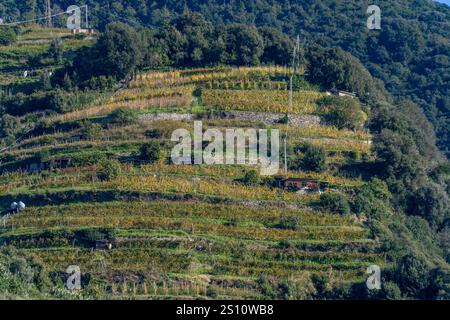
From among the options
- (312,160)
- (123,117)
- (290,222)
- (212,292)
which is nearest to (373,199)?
(312,160)

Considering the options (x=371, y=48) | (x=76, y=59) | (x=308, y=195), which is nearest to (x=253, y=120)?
(x=308, y=195)

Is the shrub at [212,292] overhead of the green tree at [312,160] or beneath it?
beneath

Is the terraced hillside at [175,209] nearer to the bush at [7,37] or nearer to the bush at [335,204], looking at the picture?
the bush at [335,204]

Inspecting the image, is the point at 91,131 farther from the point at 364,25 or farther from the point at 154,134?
the point at 364,25

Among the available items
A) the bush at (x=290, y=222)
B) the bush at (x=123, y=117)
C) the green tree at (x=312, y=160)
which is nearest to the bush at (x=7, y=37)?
the bush at (x=123, y=117)

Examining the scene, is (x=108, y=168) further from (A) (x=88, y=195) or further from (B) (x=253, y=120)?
(B) (x=253, y=120)

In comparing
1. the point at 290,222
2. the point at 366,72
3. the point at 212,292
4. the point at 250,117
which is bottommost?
the point at 212,292

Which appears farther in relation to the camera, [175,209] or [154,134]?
[154,134]
